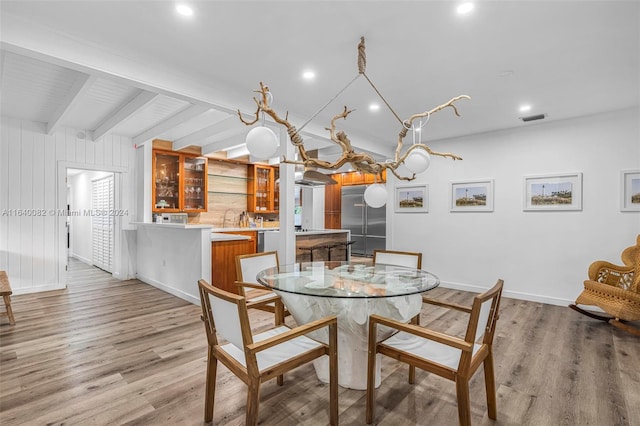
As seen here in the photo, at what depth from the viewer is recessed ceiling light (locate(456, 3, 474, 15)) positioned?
6.32ft

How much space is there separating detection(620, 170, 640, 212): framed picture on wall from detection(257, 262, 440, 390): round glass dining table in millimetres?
3194

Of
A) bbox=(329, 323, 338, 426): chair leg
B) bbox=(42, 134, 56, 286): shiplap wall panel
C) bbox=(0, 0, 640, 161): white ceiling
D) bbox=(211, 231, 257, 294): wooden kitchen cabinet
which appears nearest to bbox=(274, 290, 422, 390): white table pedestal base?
bbox=(329, 323, 338, 426): chair leg

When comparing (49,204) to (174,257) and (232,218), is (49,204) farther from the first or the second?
(232,218)

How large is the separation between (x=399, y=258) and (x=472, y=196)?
250cm

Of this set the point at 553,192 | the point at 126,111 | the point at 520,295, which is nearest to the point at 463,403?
the point at 520,295

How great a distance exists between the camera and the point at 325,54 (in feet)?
8.29

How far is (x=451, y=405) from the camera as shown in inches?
81.6

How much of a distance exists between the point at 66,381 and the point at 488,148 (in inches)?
217

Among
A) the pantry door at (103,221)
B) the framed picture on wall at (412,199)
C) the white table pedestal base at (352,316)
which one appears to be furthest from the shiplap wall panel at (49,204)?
the framed picture on wall at (412,199)

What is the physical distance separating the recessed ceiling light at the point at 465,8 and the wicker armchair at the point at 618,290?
10.5 feet

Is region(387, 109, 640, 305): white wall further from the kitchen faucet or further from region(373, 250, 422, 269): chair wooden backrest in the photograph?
the kitchen faucet

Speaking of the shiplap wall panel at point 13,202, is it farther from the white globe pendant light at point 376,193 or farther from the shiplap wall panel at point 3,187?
the white globe pendant light at point 376,193

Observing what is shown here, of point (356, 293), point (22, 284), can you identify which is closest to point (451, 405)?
point (356, 293)

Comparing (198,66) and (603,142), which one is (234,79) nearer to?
A: (198,66)
